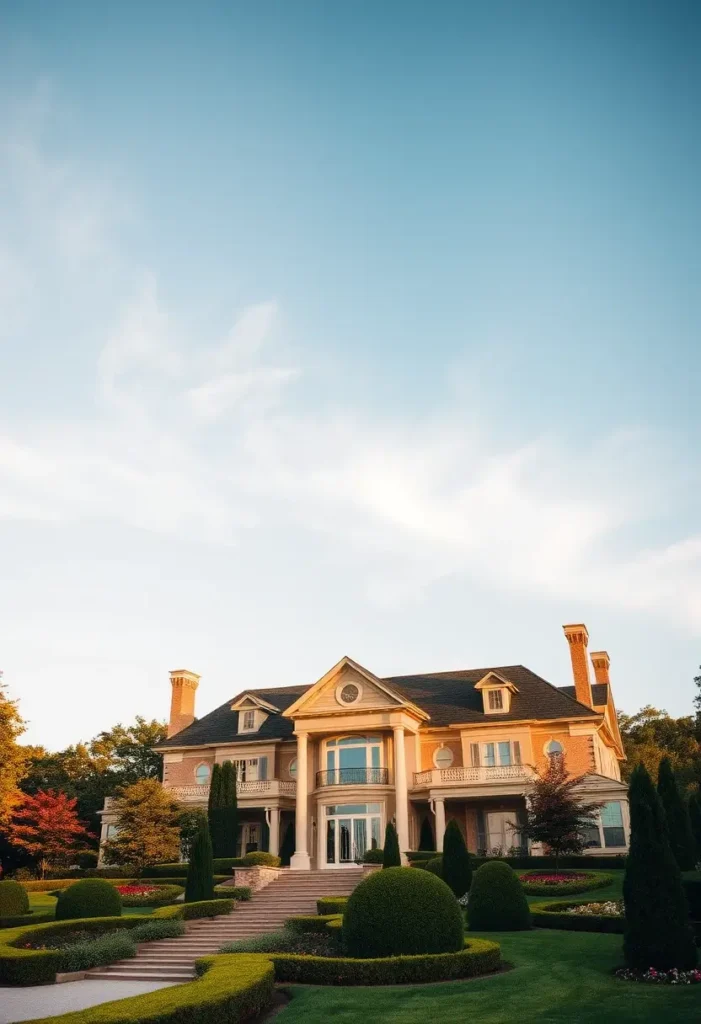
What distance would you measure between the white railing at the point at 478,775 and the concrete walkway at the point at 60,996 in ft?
73.0

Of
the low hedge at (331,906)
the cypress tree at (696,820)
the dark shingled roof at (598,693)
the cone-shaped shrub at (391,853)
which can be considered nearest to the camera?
the low hedge at (331,906)

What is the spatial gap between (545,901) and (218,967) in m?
13.6

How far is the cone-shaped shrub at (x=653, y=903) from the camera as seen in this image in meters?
13.2

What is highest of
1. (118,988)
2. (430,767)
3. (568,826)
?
(430,767)

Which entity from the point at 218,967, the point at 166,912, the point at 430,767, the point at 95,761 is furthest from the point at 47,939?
the point at 95,761

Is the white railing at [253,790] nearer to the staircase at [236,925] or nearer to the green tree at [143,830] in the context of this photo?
the green tree at [143,830]

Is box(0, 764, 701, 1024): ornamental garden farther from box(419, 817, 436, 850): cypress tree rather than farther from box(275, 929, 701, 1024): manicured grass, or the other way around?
box(419, 817, 436, 850): cypress tree

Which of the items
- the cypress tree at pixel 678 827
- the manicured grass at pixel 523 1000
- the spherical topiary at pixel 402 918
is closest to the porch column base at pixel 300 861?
the cypress tree at pixel 678 827

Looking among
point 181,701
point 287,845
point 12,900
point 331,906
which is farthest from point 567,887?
point 181,701

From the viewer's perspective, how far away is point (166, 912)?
23953 mm

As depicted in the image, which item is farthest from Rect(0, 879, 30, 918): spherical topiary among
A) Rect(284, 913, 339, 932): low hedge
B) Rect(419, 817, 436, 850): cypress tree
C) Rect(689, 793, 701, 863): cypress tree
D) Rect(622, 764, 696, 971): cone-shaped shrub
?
Rect(689, 793, 701, 863): cypress tree

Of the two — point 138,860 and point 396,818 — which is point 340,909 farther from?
point 138,860

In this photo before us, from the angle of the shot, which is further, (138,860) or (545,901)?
(138,860)

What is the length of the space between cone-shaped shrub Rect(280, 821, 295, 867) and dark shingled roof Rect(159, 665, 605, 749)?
433cm
